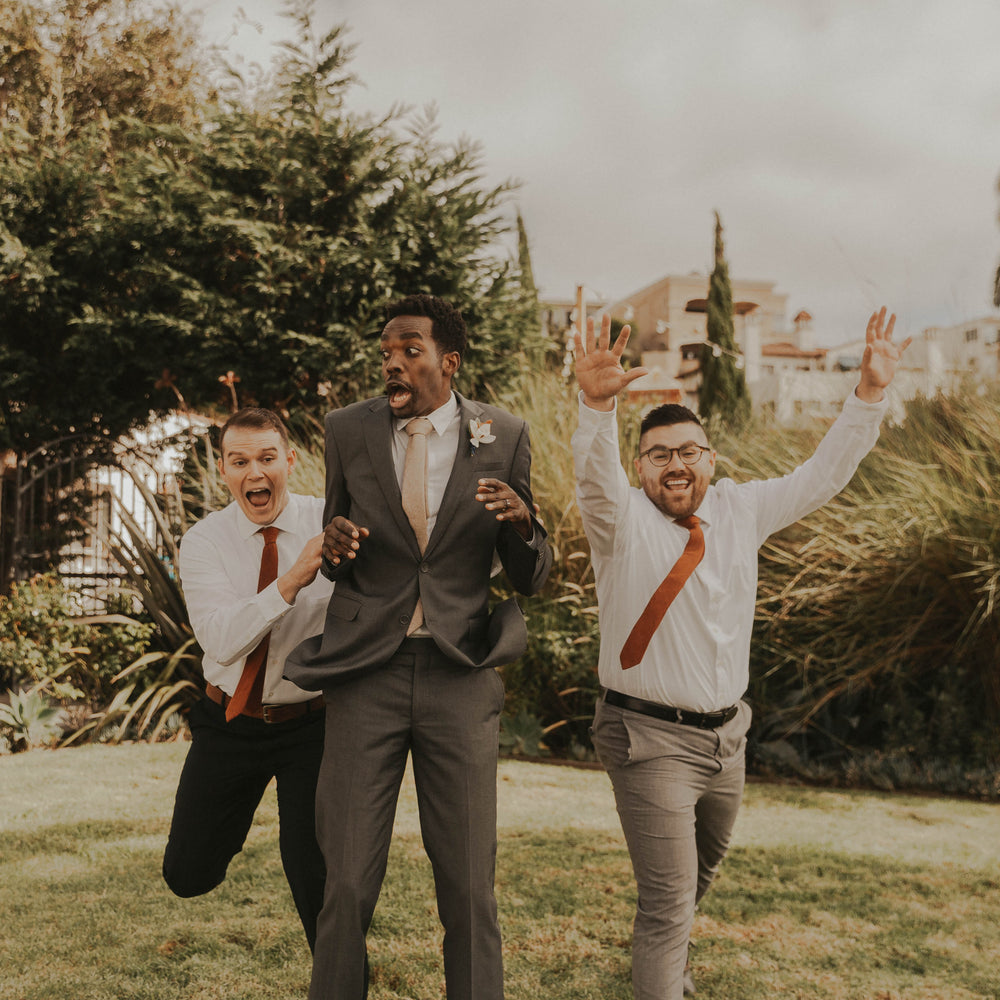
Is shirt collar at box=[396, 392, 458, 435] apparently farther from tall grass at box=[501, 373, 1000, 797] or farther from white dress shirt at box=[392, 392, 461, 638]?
tall grass at box=[501, 373, 1000, 797]

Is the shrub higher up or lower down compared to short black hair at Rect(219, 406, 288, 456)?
lower down

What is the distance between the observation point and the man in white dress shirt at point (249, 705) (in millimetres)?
3068

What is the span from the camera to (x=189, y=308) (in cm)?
998

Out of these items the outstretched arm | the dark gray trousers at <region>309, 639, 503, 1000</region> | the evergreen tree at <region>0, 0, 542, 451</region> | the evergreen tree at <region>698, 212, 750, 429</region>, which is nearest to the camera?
the dark gray trousers at <region>309, 639, 503, 1000</region>

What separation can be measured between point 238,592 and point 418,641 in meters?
0.82

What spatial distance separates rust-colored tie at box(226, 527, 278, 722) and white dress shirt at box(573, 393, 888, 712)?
1.07 meters

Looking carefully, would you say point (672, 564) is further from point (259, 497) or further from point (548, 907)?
point (548, 907)

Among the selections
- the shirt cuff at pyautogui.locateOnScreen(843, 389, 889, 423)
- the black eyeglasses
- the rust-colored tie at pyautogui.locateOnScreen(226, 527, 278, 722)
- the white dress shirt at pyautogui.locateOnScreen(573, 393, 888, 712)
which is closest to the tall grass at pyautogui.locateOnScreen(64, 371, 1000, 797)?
the shirt cuff at pyautogui.locateOnScreen(843, 389, 889, 423)

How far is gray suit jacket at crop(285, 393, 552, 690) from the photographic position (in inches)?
106

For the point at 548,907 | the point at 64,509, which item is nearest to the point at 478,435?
the point at 548,907

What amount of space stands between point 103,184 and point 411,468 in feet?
32.9

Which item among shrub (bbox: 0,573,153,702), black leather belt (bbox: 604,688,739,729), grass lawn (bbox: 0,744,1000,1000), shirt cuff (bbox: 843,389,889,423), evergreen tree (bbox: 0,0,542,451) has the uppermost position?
evergreen tree (bbox: 0,0,542,451)

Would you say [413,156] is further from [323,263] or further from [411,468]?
[411,468]

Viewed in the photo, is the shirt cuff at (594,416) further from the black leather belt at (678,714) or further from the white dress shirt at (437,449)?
the black leather belt at (678,714)
